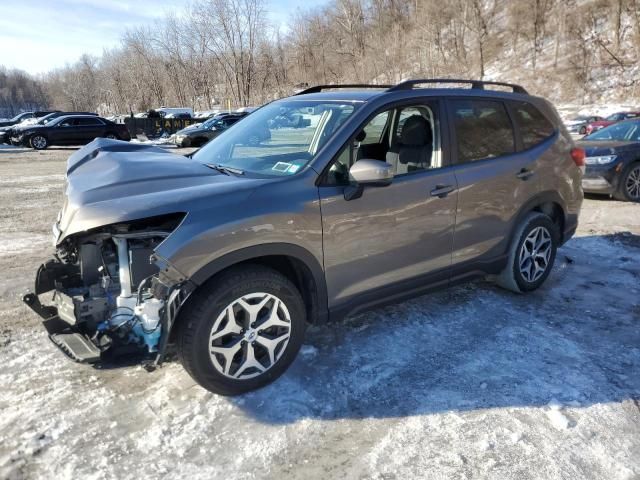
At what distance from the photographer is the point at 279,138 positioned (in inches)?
148

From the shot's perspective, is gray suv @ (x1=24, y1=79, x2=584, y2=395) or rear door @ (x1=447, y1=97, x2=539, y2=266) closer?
gray suv @ (x1=24, y1=79, x2=584, y2=395)

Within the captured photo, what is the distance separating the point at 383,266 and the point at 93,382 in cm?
207

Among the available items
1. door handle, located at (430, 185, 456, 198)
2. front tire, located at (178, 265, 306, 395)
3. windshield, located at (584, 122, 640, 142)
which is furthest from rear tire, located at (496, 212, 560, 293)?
windshield, located at (584, 122, 640, 142)

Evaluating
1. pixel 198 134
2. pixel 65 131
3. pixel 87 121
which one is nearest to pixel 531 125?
pixel 198 134

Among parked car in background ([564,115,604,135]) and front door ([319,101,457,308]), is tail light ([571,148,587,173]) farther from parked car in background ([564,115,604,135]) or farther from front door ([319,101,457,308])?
parked car in background ([564,115,604,135])

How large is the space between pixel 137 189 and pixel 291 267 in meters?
1.07

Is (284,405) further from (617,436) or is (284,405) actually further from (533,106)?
(533,106)

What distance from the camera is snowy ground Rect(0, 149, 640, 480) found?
2.56 meters

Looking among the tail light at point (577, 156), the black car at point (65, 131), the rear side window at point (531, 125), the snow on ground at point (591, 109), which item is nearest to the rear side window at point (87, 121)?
the black car at point (65, 131)

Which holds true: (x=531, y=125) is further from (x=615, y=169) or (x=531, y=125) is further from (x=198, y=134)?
(x=198, y=134)

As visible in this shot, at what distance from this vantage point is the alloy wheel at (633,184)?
356 inches

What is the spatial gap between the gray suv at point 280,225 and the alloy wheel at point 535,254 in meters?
0.14

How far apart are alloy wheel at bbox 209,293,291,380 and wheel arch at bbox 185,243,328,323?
0.72ft

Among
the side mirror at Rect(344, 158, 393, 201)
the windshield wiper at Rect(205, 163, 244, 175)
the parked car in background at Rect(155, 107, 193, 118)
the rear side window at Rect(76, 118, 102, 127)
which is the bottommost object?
the side mirror at Rect(344, 158, 393, 201)
